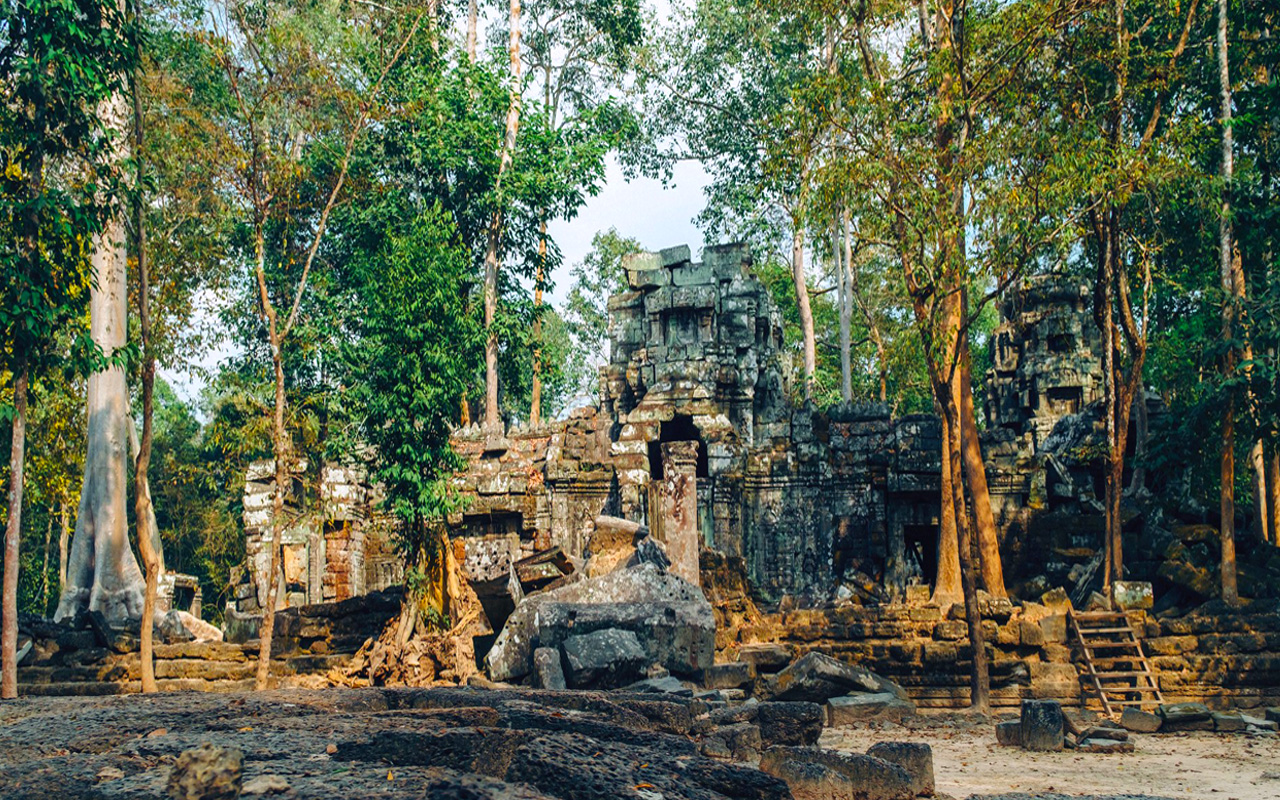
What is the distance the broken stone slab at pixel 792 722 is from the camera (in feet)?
19.7

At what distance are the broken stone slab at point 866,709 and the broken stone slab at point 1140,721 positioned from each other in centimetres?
178

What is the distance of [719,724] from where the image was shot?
5.91 metres

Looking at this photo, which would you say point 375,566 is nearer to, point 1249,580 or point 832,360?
point 1249,580

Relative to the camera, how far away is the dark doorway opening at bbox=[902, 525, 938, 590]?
18.0 metres

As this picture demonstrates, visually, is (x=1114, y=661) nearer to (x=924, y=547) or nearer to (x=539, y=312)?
(x=924, y=547)

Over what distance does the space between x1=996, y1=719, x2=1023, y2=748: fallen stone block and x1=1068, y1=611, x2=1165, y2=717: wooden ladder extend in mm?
2372

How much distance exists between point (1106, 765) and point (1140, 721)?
7.12 ft

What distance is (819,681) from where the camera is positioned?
30.6ft

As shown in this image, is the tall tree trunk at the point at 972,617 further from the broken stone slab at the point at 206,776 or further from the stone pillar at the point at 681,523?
the broken stone slab at the point at 206,776

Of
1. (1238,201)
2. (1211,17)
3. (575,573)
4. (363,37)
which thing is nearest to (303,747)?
(575,573)

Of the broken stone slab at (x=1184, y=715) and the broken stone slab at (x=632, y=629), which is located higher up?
the broken stone slab at (x=632, y=629)

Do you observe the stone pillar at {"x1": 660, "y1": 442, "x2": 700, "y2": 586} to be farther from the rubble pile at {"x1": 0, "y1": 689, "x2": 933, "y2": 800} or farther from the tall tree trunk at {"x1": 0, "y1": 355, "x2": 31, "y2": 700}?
the rubble pile at {"x1": 0, "y1": 689, "x2": 933, "y2": 800}

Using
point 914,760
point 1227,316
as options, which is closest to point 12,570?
point 914,760

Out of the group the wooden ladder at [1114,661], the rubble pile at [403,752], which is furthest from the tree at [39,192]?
the wooden ladder at [1114,661]
